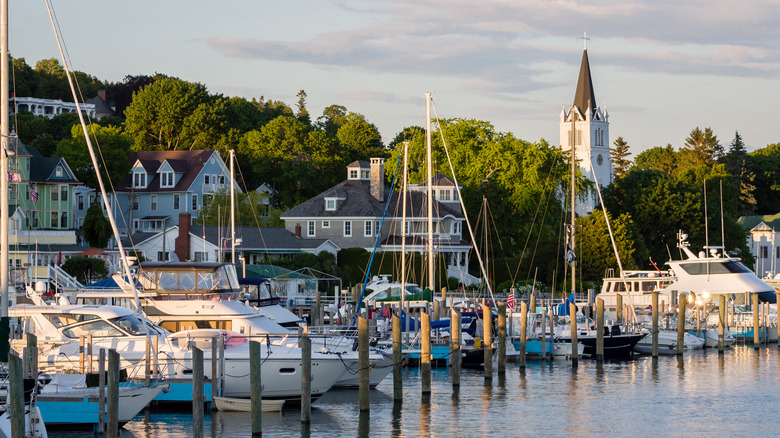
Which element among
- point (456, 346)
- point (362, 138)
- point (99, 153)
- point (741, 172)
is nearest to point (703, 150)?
point (741, 172)

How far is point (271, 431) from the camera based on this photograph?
95.7 feet

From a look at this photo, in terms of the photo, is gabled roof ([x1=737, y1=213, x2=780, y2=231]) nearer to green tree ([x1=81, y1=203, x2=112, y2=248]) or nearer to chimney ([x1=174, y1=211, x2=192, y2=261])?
chimney ([x1=174, y1=211, x2=192, y2=261])

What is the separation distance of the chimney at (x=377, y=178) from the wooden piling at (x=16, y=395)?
64.0m

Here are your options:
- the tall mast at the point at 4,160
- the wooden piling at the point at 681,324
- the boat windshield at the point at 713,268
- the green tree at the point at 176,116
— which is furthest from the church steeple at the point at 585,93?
the tall mast at the point at 4,160

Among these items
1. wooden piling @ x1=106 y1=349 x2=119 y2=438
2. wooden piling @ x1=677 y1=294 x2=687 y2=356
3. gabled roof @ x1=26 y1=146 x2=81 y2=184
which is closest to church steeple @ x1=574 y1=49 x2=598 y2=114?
gabled roof @ x1=26 y1=146 x2=81 y2=184

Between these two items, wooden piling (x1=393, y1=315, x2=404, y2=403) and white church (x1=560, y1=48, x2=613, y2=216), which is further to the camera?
white church (x1=560, y1=48, x2=613, y2=216)

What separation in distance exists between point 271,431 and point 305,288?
36216mm

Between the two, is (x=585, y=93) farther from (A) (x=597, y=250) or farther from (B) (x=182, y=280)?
(B) (x=182, y=280)

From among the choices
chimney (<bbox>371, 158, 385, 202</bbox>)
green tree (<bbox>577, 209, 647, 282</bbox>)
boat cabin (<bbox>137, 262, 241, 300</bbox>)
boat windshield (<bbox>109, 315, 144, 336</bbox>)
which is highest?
chimney (<bbox>371, 158, 385, 202</bbox>)

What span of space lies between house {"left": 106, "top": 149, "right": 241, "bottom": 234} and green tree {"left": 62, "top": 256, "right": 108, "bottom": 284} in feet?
113

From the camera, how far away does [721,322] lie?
54.4m

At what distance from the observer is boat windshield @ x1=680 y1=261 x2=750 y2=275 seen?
59594 mm

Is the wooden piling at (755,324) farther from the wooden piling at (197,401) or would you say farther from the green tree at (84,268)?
the wooden piling at (197,401)

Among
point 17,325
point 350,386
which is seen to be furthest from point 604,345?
point 17,325
